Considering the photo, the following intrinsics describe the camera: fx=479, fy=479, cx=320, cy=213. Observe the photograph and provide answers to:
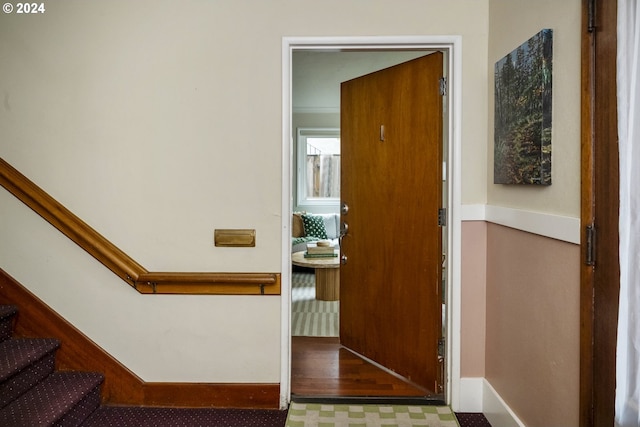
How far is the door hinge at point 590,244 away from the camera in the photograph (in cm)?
160

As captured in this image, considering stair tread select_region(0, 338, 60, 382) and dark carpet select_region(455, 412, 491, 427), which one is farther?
dark carpet select_region(455, 412, 491, 427)

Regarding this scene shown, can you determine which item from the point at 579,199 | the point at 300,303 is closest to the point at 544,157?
the point at 579,199

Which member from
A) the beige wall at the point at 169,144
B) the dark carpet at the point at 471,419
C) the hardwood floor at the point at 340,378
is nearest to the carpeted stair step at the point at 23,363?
the beige wall at the point at 169,144

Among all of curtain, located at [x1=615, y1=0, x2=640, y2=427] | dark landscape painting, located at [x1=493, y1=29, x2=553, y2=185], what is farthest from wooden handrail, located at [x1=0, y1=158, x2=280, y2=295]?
curtain, located at [x1=615, y1=0, x2=640, y2=427]

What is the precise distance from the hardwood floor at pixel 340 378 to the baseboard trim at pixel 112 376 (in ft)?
0.99

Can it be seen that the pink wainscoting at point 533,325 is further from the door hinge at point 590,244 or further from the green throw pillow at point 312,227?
the green throw pillow at point 312,227

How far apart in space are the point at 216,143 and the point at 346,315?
1609mm

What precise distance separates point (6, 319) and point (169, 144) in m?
1.24

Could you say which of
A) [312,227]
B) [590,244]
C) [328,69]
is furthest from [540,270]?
[312,227]

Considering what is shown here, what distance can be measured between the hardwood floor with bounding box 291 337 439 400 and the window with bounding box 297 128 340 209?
389cm

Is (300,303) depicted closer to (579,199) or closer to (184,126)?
(184,126)

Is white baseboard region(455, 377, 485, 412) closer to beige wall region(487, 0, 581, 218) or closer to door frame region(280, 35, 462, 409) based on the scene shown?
door frame region(280, 35, 462, 409)

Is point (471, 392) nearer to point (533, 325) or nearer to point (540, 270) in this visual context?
point (533, 325)

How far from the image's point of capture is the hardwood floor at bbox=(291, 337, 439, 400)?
110 inches
